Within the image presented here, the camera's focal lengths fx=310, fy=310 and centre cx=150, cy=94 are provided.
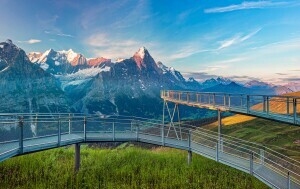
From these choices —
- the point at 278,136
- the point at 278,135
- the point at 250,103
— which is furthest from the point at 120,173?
the point at 278,135

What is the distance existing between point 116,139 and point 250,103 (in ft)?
38.9

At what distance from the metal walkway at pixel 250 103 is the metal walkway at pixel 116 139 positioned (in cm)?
313

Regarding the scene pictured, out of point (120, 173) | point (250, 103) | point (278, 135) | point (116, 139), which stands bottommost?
point (120, 173)

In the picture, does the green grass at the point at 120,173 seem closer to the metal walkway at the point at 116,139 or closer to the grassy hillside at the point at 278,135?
the metal walkway at the point at 116,139

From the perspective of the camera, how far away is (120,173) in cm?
2491

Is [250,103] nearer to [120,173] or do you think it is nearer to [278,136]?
[120,173]

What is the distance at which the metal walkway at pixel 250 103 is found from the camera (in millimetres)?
22578

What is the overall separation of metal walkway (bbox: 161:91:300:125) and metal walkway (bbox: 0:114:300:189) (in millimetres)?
3133

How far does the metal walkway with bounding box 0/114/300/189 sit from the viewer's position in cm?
1795

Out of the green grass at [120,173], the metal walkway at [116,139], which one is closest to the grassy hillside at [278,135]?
the metal walkway at [116,139]

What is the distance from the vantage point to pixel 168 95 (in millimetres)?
45594


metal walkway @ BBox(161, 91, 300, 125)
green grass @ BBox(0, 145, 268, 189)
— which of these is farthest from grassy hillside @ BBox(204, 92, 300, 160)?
green grass @ BBox(0, 145, 268, 189)

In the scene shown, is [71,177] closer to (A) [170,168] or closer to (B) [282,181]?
Answer: (A) [170,168]

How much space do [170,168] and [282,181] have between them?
9.73 m
